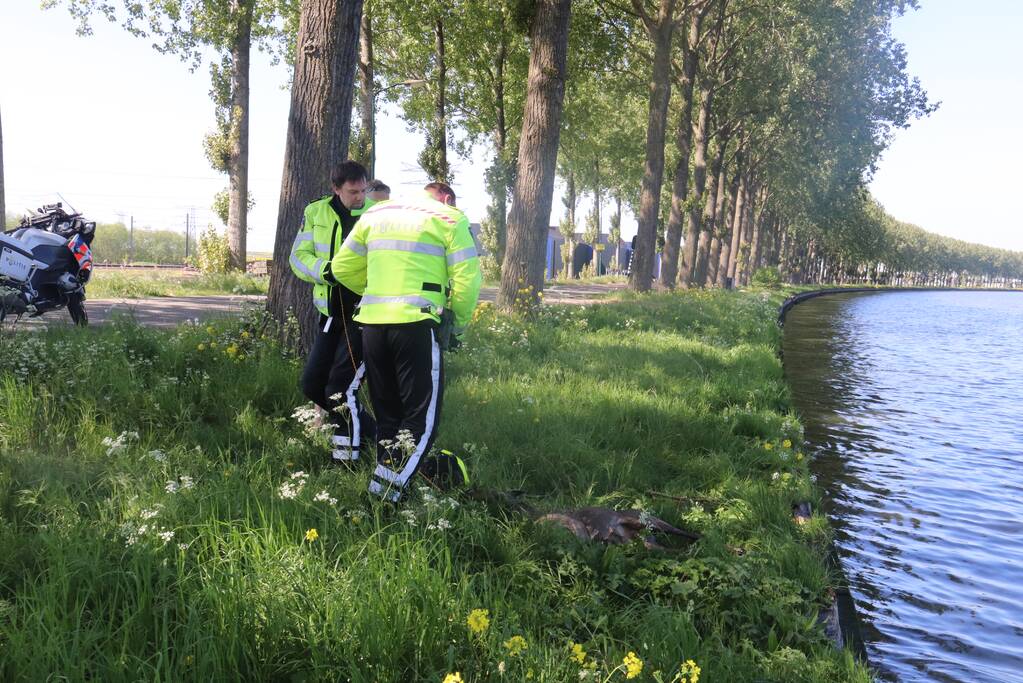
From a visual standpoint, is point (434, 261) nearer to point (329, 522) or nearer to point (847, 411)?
point (329, 522)

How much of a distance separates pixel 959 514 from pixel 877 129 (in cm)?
2540

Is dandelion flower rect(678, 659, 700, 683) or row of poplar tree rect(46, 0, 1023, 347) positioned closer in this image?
dandelion flower rect(678, 659, 700, 683)

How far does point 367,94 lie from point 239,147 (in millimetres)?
4754

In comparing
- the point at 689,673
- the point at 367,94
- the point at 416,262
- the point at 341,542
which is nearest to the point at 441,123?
the point at 367,94

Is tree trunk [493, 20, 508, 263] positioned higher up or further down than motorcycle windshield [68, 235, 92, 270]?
higher up

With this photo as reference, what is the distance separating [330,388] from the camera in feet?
17.8

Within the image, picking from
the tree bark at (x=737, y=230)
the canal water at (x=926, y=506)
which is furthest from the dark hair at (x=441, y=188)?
the tree bark at (x=737, y=230)

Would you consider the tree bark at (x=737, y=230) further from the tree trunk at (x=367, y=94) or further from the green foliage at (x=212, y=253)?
the green foliage at (x=212, y=253)

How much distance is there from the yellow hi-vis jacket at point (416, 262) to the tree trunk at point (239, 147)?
1674cm

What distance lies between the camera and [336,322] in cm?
534

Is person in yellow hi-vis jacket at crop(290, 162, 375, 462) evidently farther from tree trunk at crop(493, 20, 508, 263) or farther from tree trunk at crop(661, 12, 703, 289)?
tree trunk at crop(493, 20, 508, 263)

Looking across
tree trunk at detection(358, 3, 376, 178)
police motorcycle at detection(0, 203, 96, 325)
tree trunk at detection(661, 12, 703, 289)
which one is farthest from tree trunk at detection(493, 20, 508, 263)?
police motorcycle at detection(0, 203, 96, 325)

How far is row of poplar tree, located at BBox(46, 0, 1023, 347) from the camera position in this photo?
7.50 m

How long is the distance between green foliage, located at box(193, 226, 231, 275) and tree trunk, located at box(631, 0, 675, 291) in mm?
10323
